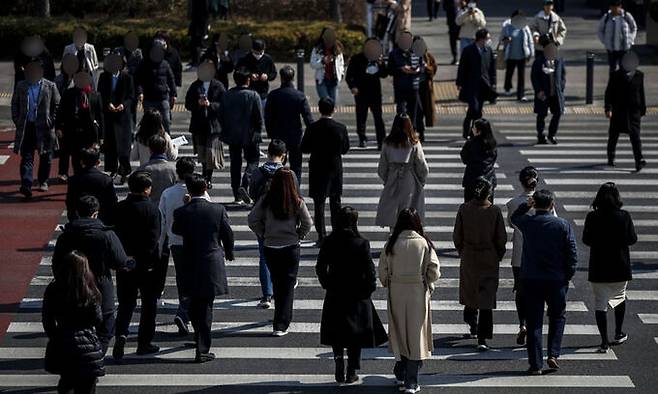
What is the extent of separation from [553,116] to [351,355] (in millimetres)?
12294

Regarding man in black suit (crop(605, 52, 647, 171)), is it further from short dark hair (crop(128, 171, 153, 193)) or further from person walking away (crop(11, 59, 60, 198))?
short dark hair (crop(128, 171, 153, 193))

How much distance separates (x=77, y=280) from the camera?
35.6 feet

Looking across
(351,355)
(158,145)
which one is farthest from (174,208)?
(351,355)

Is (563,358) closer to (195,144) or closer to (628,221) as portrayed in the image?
(628,221)

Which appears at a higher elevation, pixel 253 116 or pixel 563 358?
pixel 253 116

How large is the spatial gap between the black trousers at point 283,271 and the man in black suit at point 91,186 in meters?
1.69

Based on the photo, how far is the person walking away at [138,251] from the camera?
43.0 feet

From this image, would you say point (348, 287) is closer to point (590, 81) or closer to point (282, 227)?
point (282, 227)

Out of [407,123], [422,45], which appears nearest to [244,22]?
[422,45]

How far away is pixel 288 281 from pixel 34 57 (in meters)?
10.7

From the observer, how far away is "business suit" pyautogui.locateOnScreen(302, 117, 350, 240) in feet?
55.4

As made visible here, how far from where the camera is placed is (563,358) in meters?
13.4

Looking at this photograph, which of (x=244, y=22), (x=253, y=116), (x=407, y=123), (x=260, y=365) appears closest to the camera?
(x=260, y=365)

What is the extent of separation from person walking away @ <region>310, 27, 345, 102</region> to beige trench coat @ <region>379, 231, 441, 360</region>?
39.3ft
